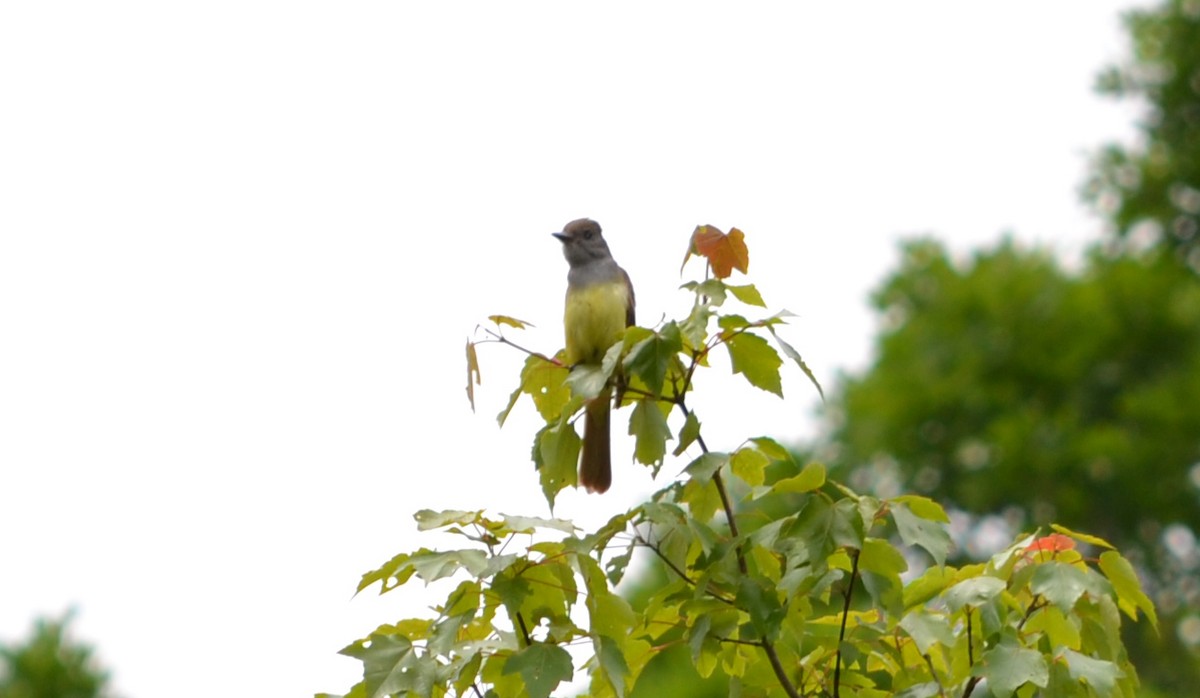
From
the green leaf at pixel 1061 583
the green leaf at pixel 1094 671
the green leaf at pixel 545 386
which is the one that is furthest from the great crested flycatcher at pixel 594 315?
Answer: the green leaf at pixel 1094 671

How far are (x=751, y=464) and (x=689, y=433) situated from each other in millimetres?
166

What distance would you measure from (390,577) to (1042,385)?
95.8ft

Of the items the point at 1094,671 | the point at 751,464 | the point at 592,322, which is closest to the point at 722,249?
the point at 751,464

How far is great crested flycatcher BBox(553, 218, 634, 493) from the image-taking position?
5094 mm

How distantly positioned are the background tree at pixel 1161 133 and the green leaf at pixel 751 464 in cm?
2598

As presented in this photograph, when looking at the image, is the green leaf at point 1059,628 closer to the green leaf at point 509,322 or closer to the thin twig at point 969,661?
the thin twig at point 969,661

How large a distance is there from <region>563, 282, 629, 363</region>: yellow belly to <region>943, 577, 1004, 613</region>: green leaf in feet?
7.05

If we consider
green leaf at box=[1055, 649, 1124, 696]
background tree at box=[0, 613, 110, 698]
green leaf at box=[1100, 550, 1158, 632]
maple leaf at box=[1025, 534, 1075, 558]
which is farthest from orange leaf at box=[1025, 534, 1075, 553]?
background tree at box=[0, 613, 110, 698]

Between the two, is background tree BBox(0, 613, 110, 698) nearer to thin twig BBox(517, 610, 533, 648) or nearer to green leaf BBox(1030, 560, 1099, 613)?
thin twig BBox(517, 610, 533, 648)

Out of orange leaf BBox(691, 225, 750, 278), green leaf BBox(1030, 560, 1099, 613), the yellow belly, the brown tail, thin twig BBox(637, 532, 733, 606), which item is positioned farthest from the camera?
the yellow belly

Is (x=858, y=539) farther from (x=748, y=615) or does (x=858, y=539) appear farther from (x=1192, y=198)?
(x=1192, y=198)

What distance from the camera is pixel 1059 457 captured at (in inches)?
1139

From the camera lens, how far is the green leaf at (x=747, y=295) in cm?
351

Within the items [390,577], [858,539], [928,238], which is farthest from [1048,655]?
[928,238]
